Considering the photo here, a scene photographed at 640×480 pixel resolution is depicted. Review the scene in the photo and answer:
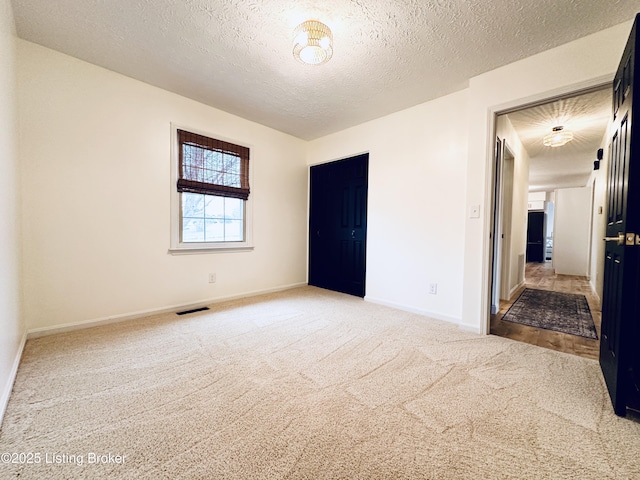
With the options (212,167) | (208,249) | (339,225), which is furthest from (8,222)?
(339,225)

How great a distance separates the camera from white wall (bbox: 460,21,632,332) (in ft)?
6.79

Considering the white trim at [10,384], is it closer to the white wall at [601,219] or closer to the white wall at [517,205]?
the white wall at [517,205]

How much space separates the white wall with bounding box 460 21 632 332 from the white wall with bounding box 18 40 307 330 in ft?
9.96

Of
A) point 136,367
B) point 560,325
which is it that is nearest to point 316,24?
point 136,367

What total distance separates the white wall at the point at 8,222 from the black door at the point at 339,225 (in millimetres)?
3516

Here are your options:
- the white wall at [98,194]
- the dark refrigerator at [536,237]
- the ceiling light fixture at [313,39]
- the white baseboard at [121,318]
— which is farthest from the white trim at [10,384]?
the dark refrigerator at [536,237]

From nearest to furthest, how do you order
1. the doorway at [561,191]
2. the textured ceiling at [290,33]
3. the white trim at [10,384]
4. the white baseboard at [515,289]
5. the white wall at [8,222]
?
the white trim at [10,384] < the white wall at [8,222] < the textured ceiling at [290,33] < the doorway at [561,191] < the white baseboard at [515,289]

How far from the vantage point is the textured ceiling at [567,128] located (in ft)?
10.3

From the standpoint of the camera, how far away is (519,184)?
449cm

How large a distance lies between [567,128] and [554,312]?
2681 mm

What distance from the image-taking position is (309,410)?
1.47 meters

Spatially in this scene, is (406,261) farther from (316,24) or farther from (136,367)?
(136,367)

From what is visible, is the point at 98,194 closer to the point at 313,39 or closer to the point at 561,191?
the point at 313,39

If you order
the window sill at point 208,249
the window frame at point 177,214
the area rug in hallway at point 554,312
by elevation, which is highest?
the window frame at point 177,214
